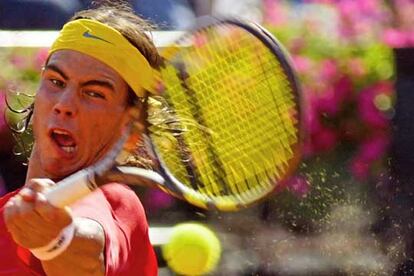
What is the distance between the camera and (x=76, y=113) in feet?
8.55

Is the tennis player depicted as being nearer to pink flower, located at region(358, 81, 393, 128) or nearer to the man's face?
the man's face

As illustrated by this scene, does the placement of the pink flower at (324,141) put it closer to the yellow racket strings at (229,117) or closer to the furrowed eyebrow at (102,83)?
the yellow racket strings at (229,117)

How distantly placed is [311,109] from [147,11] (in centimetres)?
59

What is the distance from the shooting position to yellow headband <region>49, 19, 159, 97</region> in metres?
2.67

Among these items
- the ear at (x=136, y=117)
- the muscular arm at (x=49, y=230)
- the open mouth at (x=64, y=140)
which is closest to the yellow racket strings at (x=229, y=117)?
the ear at (x=136, y=117)

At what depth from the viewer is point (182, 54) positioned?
276 cm

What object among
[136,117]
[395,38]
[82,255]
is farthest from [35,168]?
[395,38]

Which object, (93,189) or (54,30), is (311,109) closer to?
(54,30)

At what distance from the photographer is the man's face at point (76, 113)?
8.57ft

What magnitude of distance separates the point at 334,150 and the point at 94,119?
1765 mm

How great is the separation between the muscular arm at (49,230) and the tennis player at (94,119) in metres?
0.05

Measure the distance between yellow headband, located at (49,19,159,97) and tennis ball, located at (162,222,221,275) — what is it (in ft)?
3.49

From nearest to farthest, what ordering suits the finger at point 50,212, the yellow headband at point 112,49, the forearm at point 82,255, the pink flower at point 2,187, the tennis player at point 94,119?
the finger at point 50,212, the forearm at point 82,255, the tennis player at point 94,119, the yellow headband at point 112,49, the pink flower at point 2,187

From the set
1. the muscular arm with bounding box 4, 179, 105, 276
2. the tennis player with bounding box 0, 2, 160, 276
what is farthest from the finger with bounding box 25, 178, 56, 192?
the tennis player with bounding box 0, 2, 160, 276
